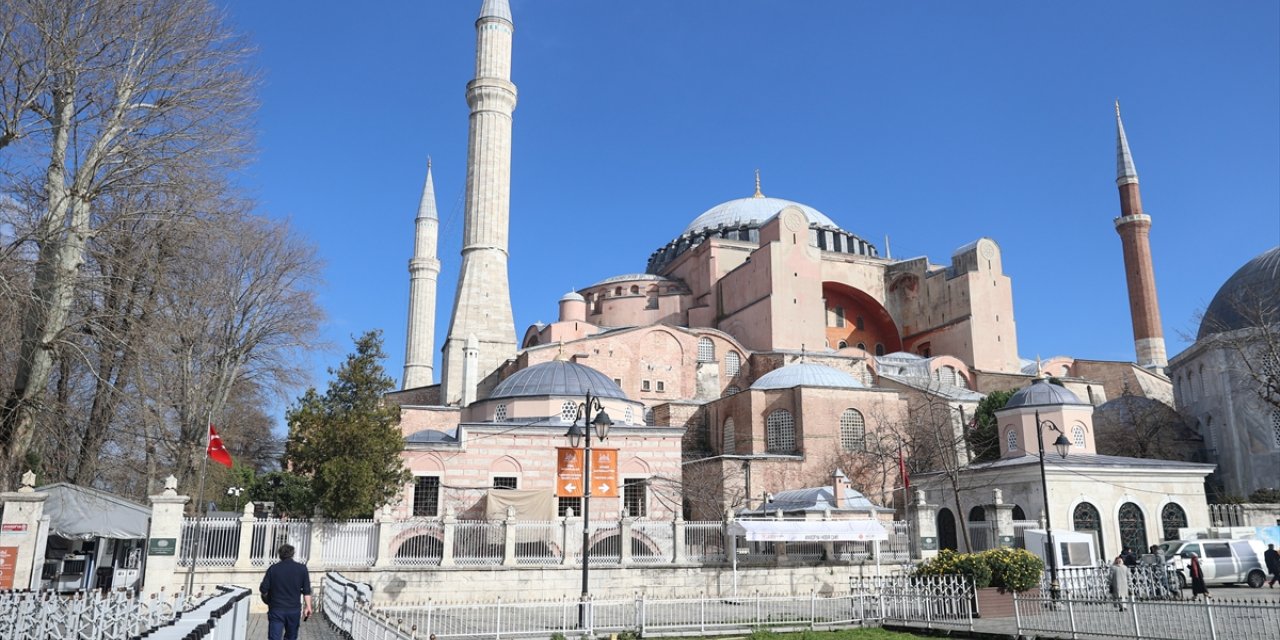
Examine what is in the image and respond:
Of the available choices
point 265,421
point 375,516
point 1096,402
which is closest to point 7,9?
point 375,516

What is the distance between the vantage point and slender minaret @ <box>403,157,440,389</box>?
141ft

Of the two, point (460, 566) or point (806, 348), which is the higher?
point (806, 348)

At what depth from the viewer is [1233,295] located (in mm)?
31297

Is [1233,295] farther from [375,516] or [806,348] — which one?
[375,516]

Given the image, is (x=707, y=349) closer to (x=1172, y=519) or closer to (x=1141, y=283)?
(x=1172, y=519)

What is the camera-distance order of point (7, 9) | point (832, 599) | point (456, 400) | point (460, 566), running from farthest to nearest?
point (456, 400) < point (460, 566) < point (832, 599) < point (7, 9)

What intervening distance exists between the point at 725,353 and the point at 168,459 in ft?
60.3

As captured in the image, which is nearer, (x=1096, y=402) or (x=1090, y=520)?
(x=1090, y=520)

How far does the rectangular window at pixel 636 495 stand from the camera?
22.9m

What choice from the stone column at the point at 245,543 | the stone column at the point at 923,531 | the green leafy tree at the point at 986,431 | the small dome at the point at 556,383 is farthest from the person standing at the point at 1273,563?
the stone column at the point at 245,543

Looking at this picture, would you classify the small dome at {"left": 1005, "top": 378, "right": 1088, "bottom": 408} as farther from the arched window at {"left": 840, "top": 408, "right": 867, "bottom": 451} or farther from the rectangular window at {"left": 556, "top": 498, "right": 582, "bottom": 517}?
the rectangular window at {"left": 556, "top": 498, "right": 582, "bottom": 517}

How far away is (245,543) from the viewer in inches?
621

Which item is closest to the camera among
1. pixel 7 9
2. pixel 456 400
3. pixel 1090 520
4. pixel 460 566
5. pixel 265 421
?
pixel 7 9

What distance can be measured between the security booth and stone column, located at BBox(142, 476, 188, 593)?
224 millimetres
